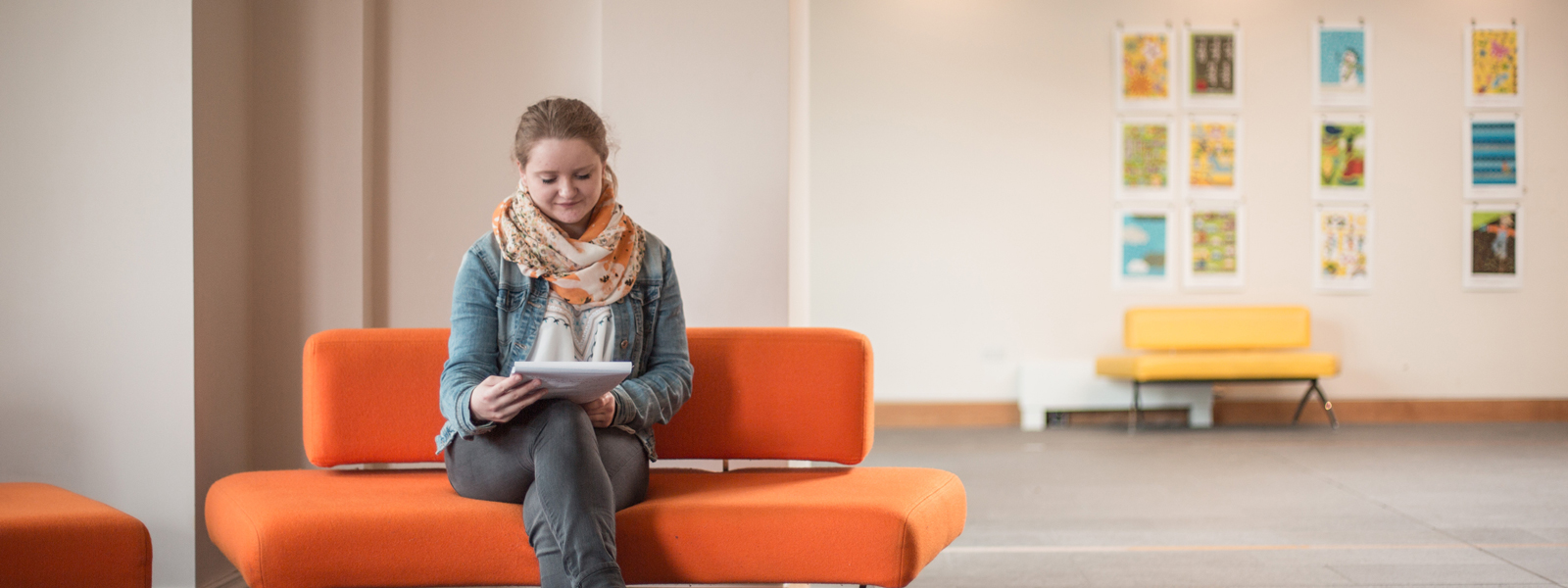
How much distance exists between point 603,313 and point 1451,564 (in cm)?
268

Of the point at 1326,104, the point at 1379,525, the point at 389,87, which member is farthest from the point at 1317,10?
the point at 389,87

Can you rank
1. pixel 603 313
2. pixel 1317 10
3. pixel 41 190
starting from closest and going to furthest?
pixel 603 313 → pixel 41 190 → pixel 1317 10

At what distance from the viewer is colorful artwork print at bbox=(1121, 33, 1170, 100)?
720 centimetres

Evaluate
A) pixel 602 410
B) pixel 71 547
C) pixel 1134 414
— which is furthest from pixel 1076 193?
pixel 71 547

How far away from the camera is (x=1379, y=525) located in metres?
3.67

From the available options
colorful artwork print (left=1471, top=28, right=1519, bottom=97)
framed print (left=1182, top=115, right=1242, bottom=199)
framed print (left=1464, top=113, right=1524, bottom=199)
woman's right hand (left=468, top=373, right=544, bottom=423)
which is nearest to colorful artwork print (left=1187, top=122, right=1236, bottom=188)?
framed print (left=1182, top=115, right=1242, bottom=199)

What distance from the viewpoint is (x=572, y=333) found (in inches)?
82.9

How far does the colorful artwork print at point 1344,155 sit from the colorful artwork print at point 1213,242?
73cm

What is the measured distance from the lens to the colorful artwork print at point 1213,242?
285 inches

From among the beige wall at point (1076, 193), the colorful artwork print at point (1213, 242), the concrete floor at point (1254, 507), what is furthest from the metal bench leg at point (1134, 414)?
the colorful artwork print at point (1213, 242)

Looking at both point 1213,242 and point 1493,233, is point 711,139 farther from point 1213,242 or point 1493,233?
point 1493,233

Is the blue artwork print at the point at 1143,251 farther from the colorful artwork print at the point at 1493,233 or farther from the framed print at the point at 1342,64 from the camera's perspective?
the colorful artwork print at the point at 1493,233

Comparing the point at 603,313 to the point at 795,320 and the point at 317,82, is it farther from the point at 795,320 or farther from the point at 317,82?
the point at 317,82

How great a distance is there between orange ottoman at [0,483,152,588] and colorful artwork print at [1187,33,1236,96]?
22.8 ft
